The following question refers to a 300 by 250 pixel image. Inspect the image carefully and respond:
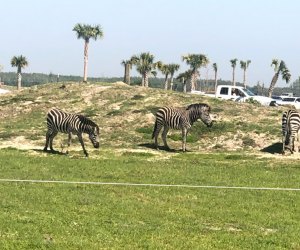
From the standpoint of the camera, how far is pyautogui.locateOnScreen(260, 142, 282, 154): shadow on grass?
1041 inches

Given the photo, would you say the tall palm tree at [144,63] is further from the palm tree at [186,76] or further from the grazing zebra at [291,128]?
the grazing zebra at [291,128]

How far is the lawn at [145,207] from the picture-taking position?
9789 mm

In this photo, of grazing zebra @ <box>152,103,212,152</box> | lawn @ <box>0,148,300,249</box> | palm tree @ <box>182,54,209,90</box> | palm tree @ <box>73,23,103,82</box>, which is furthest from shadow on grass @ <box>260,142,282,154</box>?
palm tree @ <box>182,54,209,90</box>

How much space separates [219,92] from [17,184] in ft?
116

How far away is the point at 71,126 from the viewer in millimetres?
24594

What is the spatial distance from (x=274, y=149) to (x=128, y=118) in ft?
34.0

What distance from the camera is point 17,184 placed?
49.9 feet

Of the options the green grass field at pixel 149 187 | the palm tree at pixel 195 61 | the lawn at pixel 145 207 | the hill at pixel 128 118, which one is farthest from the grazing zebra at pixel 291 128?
the palm tree at pixel 195 61

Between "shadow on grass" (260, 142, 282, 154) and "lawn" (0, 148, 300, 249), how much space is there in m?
4.71

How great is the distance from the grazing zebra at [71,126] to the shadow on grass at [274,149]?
883cm

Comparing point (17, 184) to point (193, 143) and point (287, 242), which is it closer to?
point (287, 242)

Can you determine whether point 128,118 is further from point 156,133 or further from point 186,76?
point 186,76

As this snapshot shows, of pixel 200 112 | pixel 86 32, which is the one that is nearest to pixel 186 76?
pixel 86 32

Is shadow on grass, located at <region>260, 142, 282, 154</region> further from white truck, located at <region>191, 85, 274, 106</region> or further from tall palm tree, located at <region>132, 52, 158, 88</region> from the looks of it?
tall palm tree, located at <region>132, 52, 158, 88</region>
